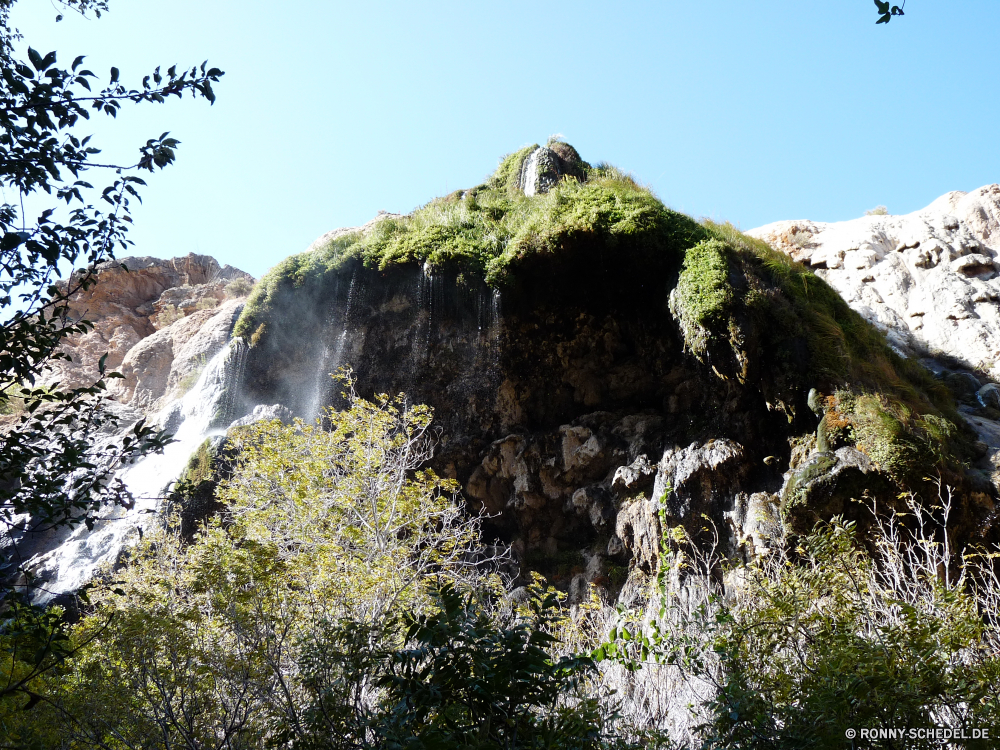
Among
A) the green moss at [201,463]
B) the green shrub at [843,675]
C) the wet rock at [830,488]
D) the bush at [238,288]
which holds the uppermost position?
the bush at [238,288]

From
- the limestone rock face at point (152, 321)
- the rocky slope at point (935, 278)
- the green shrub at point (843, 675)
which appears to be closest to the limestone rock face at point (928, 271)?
the rocky slope at point (935, 278)

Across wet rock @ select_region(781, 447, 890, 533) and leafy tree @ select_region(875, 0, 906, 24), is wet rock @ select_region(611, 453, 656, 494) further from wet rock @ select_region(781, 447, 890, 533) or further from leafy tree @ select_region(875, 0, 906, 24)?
leafy tree @ select_region(875, 0, 906, 24)

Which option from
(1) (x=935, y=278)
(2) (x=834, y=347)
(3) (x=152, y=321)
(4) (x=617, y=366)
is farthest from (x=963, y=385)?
(3) (x=152, y=321)

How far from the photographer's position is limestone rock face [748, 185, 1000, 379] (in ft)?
56.0

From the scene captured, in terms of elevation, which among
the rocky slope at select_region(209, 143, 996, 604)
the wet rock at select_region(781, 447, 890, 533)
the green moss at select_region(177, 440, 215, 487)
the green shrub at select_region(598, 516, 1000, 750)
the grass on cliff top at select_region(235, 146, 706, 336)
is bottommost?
the green shrub at select_region(598, 516, 1000, 750)

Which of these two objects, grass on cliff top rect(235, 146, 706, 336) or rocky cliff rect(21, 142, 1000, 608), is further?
grass on cliff top rect(235, 146, 706, 336)

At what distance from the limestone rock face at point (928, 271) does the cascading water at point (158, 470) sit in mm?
16186

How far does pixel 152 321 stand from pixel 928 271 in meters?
25.2

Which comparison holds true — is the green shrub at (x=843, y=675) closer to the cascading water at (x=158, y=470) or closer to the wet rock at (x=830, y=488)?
the wet rock at (x=830, y=488)

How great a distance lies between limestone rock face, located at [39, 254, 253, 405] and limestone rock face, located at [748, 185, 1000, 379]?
59.0ft

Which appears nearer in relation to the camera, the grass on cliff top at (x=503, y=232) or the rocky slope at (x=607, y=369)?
the rocky slope at (x=607, y=369)

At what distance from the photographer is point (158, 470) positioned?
54.9 feet

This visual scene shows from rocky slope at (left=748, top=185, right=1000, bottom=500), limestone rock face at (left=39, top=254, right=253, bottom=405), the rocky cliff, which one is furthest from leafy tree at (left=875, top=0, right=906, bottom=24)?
limestone rock face at (left=39, top=254, right=253, bottom=405)

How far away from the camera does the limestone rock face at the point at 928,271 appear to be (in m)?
17.1
